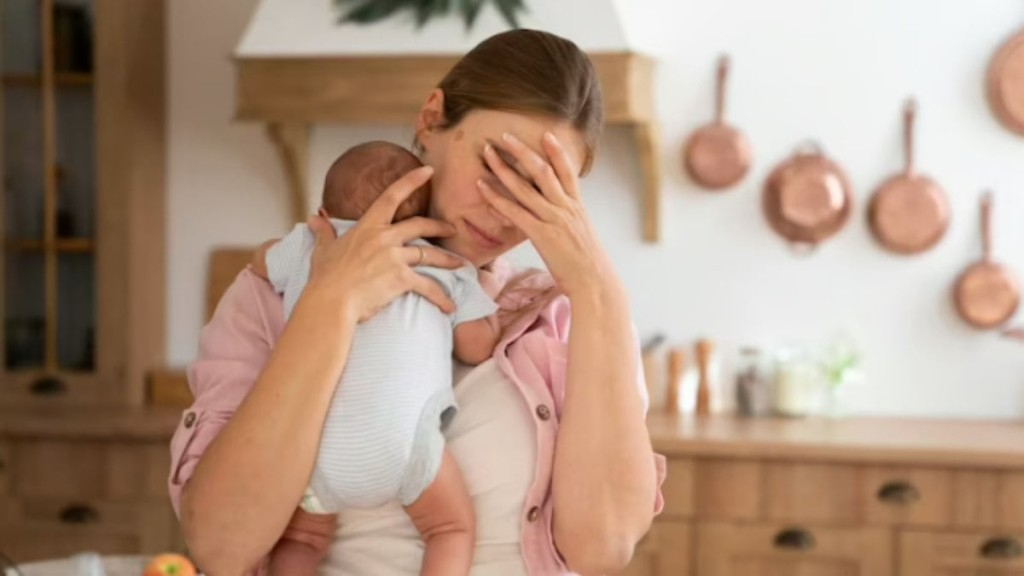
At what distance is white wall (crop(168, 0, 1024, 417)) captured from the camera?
138 inches

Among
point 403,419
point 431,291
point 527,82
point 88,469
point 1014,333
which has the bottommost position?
point 88,469

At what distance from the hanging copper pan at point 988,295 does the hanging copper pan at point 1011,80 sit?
1.18 feet

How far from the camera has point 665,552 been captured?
3.13 meters

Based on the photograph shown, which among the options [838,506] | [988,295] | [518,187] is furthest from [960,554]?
[518,187]

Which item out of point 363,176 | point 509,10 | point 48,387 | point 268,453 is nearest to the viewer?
point 268,453

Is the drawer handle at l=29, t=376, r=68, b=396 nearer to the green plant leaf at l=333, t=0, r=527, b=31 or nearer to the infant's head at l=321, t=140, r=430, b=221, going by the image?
the green plant leaf at l=333, t=0, r=527, b=31

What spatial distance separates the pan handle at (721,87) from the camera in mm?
3547

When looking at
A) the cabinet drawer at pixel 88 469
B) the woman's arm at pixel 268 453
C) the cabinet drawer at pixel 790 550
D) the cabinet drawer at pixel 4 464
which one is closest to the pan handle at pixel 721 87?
the cabinet drawer at pixel 790 550

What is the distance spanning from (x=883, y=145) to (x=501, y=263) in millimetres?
2192

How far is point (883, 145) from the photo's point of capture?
139 inches

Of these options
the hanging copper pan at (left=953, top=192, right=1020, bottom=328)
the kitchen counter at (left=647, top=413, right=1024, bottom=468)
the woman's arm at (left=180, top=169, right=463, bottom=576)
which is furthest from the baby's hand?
the hanging copper pan at (left=953, top=192, right=1020, bottom=328)

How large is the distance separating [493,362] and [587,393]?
120mm

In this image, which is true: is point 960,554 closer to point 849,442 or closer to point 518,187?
point 849,442

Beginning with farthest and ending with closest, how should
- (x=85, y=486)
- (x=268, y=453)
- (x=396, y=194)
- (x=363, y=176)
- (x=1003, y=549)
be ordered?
(x=85, y=486)
(x=1003, y=549)
(x=363, y=176)
(x=396, y=194)
(x=268, y=453)
